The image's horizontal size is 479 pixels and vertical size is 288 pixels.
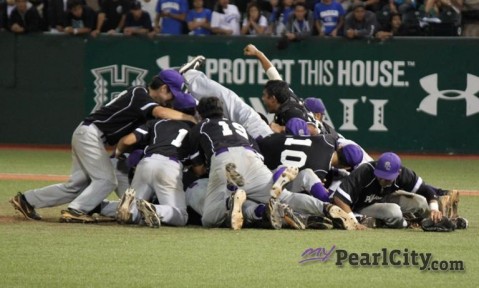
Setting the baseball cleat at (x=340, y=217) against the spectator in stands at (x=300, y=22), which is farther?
the spectator in stands at (x=300, y=22)

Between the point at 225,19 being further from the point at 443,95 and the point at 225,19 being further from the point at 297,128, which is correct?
the point at 297,128

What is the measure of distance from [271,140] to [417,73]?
30.5 ft

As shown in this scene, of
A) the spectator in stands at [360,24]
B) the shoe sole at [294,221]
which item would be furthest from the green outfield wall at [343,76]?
the shoe sole at [294,221]

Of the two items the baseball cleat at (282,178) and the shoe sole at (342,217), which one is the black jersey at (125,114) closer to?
the baseball cleat at (282,178)

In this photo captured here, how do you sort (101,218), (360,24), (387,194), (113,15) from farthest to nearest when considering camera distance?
(113,15), (360,24), (101,218), (387,194)

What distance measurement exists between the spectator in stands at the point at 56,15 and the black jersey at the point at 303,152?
11.0 m

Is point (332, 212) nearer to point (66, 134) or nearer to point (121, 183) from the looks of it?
point (121, 183)

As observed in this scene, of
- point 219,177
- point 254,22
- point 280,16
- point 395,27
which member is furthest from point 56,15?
point 219,177

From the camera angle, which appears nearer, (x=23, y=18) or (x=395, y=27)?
(x=395, y=27)

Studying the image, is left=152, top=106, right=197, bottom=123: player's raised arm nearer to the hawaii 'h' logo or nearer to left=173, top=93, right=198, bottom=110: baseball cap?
left=173, top=93, right=198, bottom=110: baseball cap

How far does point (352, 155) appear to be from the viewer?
13070 millimetres

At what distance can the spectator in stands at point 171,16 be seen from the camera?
896 inches

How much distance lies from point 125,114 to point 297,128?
1.93 m

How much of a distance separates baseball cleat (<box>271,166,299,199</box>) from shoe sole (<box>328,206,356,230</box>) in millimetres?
534
